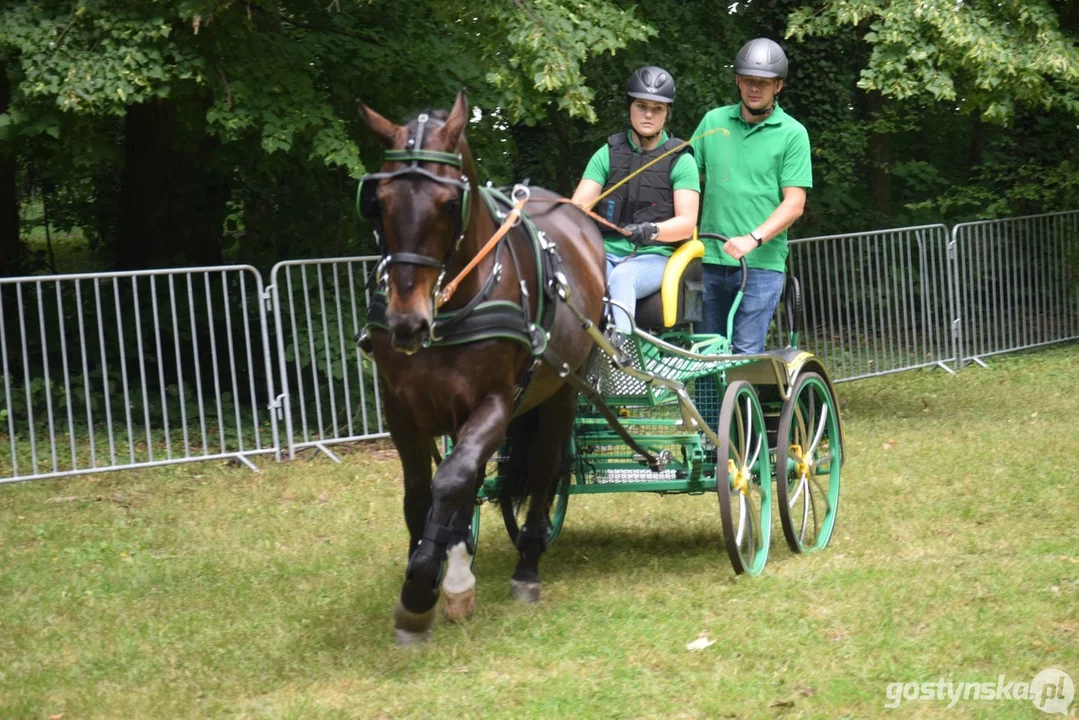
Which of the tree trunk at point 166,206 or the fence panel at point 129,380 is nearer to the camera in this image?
the fence panel at point 129,380

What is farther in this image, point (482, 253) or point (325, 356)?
point (325, 356)

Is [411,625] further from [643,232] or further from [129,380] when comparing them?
[129,380]

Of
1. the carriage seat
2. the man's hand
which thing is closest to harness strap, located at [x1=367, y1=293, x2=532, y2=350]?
the carriage seat

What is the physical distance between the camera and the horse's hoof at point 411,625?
5.02 metres

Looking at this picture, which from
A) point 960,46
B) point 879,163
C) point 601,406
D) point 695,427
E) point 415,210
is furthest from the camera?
point 879,163

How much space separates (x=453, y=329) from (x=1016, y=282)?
10214 mm

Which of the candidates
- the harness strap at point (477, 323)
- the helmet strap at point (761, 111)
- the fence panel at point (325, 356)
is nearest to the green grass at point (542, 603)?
the fence panel at point (325, 356)

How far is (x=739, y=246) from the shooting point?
6363 millimetres

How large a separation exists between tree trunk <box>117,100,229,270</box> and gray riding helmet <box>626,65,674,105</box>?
232 inches

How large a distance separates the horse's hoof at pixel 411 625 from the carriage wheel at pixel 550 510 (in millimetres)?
1118

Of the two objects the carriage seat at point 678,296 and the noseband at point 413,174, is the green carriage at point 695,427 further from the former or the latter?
the noseband at point 413,174

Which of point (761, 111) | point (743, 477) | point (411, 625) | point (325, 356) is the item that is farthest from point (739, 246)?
point (325, 356)

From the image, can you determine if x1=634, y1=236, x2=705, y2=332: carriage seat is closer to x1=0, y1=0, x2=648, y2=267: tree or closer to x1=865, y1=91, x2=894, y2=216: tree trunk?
x1=0, y1=0, x2=648, y2=267: tree

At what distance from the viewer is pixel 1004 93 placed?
36.3 feet
